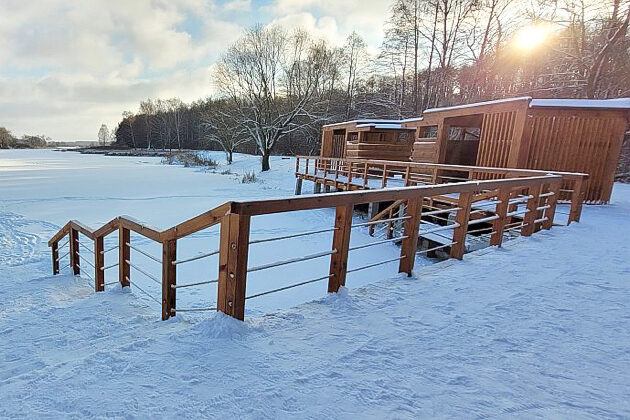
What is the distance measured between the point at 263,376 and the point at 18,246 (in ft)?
28.1

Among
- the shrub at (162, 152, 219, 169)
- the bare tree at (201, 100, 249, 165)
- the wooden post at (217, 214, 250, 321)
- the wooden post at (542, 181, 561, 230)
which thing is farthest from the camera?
the shrub at (162, 152, 219, 169)

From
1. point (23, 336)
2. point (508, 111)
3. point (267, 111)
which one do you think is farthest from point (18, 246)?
point (267, 111)

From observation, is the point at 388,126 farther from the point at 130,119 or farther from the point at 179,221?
the point at 130,119

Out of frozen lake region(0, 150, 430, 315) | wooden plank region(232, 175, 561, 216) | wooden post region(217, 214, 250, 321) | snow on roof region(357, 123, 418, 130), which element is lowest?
frozen lake region(0, 150, 430, 315)

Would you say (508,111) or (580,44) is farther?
(580,44)

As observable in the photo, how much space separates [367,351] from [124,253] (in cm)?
288

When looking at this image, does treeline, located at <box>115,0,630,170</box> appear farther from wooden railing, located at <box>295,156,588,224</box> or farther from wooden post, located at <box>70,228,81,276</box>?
wooden post, located at <box>70,228,81,276</box>

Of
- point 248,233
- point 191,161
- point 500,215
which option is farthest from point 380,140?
point 191,161

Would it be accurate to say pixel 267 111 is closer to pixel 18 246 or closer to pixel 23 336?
pixel 18 246

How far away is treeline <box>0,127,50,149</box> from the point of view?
67875mm

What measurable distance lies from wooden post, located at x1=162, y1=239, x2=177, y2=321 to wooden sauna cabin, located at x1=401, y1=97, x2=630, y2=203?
879cm

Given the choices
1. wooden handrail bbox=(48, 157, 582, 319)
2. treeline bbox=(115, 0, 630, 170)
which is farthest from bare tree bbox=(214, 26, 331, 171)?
wooden handrail bbox=(48, 157, 582, 319)

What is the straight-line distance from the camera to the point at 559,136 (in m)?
8.64

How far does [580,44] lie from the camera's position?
17.0 m
